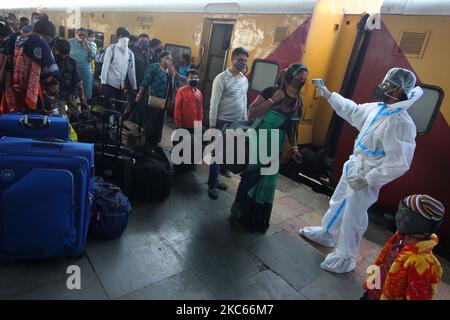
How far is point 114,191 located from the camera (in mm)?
2801

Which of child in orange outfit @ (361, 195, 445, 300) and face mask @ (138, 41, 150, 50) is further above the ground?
face mask @ (138, 41, 150, 50)

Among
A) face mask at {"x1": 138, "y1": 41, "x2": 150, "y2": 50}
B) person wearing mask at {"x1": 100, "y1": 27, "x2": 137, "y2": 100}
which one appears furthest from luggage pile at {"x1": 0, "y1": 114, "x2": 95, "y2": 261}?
face mask at {"x1": 138, "y1": 41, "x2": 150, "y2": 50}

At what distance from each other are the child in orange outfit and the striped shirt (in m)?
2.42

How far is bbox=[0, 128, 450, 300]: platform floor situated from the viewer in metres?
2.21

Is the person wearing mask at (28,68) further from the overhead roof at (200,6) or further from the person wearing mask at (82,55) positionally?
the overhead roof at (200,6)

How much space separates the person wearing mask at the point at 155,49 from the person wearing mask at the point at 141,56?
82 millimetres

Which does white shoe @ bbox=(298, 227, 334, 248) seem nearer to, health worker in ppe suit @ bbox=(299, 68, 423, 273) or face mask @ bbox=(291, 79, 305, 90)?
health worker in ppe suit @ bbox=(299, 68, 423, 273)

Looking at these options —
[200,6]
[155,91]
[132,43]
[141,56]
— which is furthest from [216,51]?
[155,91]

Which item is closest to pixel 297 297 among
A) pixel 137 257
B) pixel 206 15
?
pixel 137 257

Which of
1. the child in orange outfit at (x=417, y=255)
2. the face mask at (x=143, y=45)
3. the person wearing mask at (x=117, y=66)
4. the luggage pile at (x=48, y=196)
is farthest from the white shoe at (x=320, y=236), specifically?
the face mask at (x=143, y=45)

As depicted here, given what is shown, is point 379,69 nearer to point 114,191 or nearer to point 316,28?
point 316,28

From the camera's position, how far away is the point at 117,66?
5.15 m
